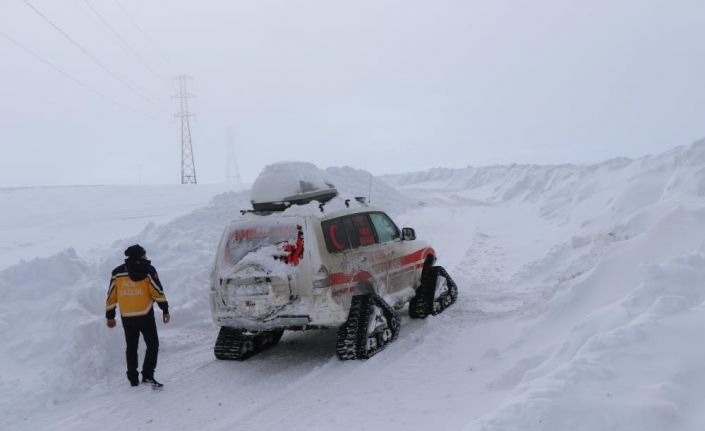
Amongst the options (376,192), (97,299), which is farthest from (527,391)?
(376,192)

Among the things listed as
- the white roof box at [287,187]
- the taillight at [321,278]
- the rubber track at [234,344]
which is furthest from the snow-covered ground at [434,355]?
the white roof box at [287,187]

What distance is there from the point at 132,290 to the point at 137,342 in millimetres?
652

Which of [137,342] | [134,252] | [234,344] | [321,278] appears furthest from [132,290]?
[321,278]

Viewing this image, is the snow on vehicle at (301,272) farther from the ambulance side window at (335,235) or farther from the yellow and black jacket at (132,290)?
the yellow and black jacket at (132,290)

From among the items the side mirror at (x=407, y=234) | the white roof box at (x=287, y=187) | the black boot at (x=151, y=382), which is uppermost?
the white roof box at (x=287, y=187)

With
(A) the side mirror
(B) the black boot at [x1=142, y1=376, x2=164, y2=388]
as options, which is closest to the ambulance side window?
(A) the side mirror

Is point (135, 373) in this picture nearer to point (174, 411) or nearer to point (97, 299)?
point (174, 411)

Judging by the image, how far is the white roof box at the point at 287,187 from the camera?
805 cm

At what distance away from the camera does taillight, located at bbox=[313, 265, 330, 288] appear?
723cm

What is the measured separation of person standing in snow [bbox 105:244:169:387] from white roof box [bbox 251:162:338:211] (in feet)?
5.80

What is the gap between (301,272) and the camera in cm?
724

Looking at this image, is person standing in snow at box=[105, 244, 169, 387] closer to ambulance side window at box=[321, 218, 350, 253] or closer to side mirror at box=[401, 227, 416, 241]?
ambulance side window at box=[321, 218, 350, 253]

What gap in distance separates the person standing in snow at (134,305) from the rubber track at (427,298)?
4072 millimetres

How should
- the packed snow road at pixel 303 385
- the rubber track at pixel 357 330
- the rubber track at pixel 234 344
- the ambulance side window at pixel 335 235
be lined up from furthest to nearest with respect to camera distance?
the rubber track at pixel 234 344 < the ambulance side window at pixel 335 235 < the rubber track at pixel 357 330 < the packed snow road at pixel 303 385
